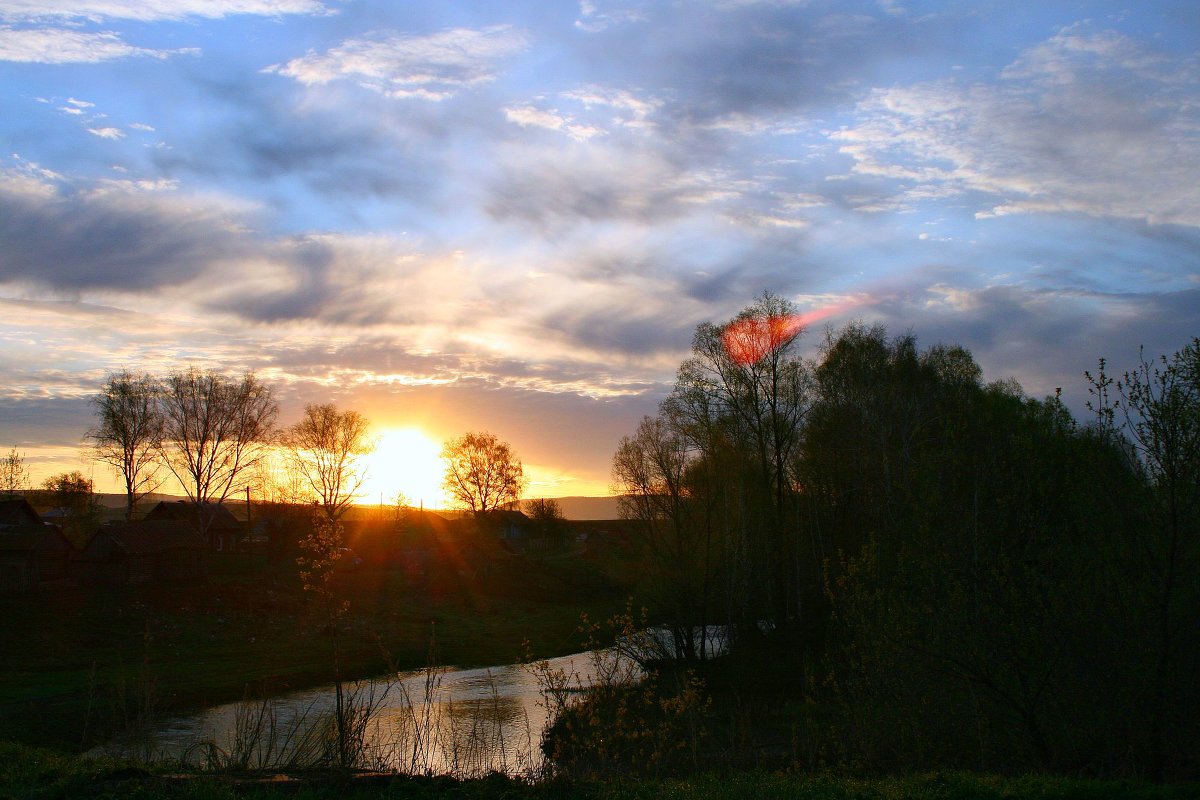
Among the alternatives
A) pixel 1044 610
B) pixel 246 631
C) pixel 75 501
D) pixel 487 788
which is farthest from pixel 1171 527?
pixel 75 501

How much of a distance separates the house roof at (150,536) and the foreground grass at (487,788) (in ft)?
141

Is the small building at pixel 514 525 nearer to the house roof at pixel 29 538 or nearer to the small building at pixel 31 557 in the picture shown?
the small building at pixel 31 557

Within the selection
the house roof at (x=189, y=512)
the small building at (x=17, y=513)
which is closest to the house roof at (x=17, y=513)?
the small building at (x=17, y=513)

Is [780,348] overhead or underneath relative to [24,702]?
overhead

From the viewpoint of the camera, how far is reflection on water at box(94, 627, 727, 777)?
9.59 meters

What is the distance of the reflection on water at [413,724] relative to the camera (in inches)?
378

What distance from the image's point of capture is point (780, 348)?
133 feet

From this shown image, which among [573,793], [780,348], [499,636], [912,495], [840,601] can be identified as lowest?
[499,636]

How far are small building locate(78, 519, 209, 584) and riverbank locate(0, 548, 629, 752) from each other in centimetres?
166

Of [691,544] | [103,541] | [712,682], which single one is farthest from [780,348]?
[103,541]

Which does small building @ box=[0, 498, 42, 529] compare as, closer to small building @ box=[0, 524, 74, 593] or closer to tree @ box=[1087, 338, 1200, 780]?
small building @ box=[0, 524, 74, 593]

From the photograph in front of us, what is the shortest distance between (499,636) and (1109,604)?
39.4m

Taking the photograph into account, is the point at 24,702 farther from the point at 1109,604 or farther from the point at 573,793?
the point at 1109,604

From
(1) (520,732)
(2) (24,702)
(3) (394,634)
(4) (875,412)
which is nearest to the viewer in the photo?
(1) (520,732)
